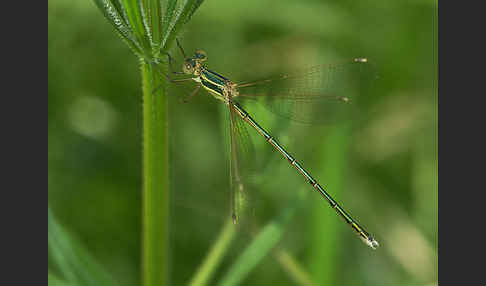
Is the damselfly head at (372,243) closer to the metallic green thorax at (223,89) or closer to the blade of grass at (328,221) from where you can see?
the metallic green thorax at (223,89)

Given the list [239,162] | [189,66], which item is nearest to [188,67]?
[189,66]

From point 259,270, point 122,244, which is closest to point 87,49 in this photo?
point 122,244

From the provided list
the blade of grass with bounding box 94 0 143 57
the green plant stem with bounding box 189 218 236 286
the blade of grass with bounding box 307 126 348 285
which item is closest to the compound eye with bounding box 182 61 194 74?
the green plant stem with bounding box 189 218 236 286

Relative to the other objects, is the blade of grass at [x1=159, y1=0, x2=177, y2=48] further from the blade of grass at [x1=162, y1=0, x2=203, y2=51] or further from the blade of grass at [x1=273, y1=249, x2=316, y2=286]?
the blade of grass at [x1=273, y1=249, x2=316, y2=286]

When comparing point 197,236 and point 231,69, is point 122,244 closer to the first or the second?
point 197,236

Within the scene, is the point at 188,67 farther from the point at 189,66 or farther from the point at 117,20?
the point at 117,20

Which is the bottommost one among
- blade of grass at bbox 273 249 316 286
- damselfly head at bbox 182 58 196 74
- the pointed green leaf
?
blade of grass at bbox 273 249 316 286
